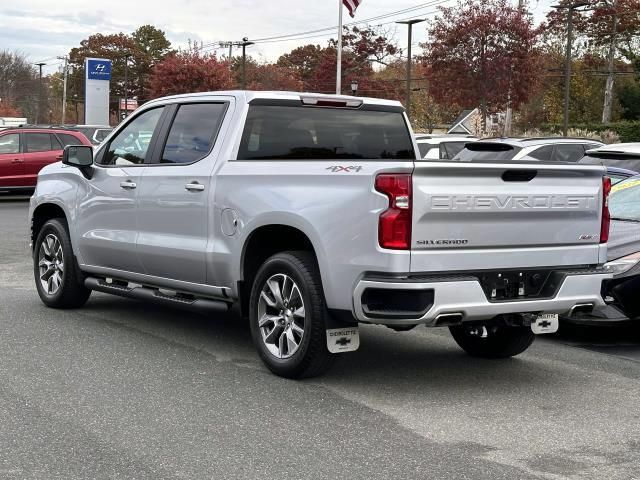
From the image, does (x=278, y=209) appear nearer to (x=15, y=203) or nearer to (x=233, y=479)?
(x=233, y=479)

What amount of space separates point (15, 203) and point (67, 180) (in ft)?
49.8

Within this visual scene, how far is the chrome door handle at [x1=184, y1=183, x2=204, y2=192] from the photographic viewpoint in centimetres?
675

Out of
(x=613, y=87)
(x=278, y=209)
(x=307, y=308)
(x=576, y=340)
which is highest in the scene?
(x=613, y=87)

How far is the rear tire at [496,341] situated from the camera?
22.3ft

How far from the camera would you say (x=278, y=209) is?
6043mm

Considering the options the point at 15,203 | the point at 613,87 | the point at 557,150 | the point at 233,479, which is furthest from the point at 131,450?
the point at 613,87

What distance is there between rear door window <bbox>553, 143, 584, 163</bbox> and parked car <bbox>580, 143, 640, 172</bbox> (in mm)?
2667

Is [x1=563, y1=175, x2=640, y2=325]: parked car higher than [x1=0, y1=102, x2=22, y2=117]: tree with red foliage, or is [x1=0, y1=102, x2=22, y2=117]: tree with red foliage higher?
[x1=0, y1=102, x2=22, y2=117]: tree with red foliage

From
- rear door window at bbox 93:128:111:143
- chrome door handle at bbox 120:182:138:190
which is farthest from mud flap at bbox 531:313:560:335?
rear door window at bbox 93:128:111:143

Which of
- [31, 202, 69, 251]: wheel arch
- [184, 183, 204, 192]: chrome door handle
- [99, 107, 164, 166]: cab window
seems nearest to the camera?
[184, 183, 204, 192]: chrome door handle

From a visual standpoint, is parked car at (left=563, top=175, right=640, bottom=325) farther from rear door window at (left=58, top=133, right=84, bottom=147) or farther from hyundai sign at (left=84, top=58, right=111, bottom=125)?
hyundai sign at (left=84, top=58, right=111, bottom=125)

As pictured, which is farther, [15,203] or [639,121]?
[639,121]

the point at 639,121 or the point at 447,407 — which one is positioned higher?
the point at 639,121

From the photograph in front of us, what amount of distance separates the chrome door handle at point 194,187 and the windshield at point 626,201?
13.2ft
